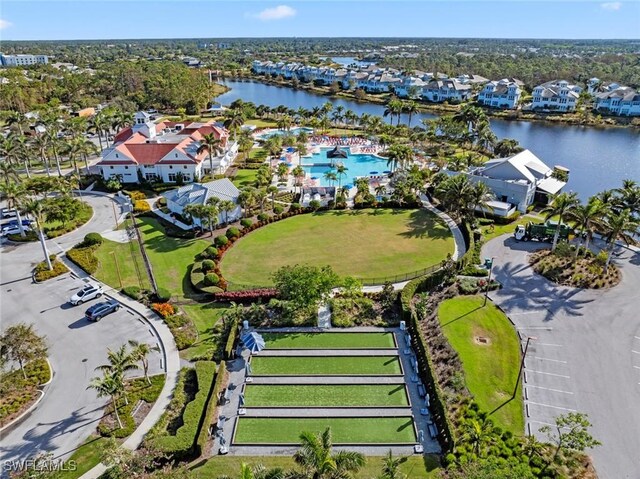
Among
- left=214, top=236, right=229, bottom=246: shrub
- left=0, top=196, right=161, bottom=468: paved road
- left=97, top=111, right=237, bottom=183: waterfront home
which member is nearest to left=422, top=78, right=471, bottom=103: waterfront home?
left=97, top=111, right=237, bottom=183: waterfront home

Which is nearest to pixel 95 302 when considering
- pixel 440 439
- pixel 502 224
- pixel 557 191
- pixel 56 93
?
pixel 440 439

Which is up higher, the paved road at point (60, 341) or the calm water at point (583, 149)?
the calm water at point (583, 149)

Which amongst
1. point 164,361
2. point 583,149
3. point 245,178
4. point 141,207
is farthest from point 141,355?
point 583,149

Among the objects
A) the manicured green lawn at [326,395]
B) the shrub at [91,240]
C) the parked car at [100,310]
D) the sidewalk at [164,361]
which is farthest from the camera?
the shrub at [91,240]

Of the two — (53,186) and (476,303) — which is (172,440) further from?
(53,186)

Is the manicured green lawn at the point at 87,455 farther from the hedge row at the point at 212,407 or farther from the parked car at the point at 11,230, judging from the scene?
the parked car at the point at 11,230

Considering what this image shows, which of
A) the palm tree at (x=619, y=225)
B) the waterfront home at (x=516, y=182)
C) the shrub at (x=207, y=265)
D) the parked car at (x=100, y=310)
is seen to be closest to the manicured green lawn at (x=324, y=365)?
the shrub at (x=207, y=265)
